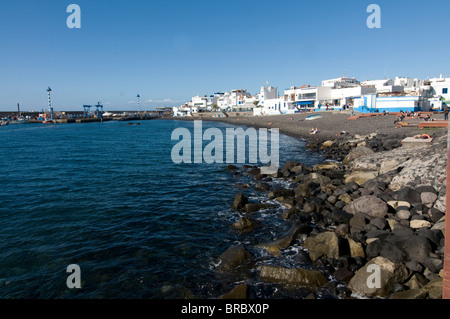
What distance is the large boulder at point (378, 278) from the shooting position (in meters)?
7.69

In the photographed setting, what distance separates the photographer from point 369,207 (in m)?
11.8

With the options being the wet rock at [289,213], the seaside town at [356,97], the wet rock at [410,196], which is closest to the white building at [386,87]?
the seaside town at [356,97]

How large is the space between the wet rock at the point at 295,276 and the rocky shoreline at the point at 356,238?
28mm

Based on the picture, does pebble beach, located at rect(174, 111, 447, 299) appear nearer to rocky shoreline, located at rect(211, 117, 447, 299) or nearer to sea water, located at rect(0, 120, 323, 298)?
rocky shoreline, located at rect(211, 117, 447, 299)

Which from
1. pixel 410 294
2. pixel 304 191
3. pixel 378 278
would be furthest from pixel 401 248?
pixel 304 191

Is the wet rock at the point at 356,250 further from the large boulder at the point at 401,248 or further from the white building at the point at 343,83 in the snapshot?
the white building at the point at 343,83

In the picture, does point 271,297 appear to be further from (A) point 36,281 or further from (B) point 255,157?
(B) point 255,157

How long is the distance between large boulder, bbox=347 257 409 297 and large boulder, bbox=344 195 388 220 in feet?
11.8

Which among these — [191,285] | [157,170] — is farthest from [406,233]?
[157,170]

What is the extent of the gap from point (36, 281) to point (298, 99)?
8643cm

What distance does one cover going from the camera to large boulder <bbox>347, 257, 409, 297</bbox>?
7688 millimetres

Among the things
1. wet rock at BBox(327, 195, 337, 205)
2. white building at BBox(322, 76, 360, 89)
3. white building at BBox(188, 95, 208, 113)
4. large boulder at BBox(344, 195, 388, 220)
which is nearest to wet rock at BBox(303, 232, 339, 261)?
large boulder at BBox(344, 195, 388, 220)

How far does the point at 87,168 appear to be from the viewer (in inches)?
1037

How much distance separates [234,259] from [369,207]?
6225 millimetres
